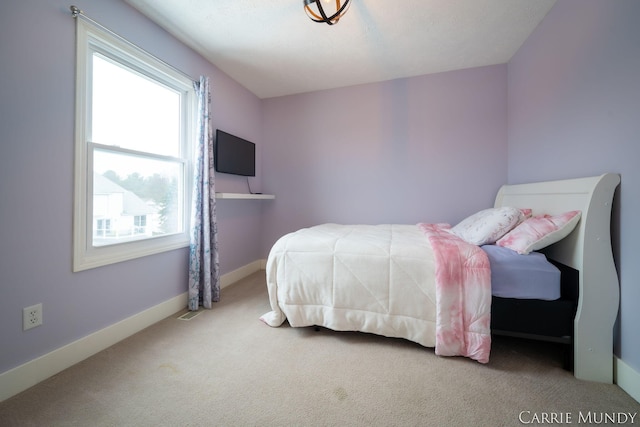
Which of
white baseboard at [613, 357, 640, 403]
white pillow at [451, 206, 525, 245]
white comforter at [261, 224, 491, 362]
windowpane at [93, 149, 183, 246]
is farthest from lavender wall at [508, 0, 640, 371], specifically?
windowpane at [93, 149, 183, 246]

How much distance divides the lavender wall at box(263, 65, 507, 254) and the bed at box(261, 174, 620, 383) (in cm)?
103

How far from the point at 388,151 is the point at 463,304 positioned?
7.16 ft

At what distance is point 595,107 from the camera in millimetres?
1521

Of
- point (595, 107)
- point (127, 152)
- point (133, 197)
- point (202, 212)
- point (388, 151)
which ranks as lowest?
point (202, 212)

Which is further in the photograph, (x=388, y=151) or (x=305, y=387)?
(x=388, y=151)

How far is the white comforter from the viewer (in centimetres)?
160

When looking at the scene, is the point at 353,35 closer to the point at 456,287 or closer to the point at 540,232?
the point at 540,232

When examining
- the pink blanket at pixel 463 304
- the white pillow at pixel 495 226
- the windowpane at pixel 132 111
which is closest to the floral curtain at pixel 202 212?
the windowpane at pixel 132 111

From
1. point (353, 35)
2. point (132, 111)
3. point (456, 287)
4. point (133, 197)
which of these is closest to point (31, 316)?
point (133, 197)

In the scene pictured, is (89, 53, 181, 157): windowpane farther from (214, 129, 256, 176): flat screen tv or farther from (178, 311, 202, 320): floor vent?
(178, 311, 202, 320): floor vent

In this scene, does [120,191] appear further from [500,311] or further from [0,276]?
[500,311]

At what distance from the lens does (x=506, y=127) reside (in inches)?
111

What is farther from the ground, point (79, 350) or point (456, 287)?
point (456, 287)

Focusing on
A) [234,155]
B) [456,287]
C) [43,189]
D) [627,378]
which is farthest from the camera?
[234,155]
